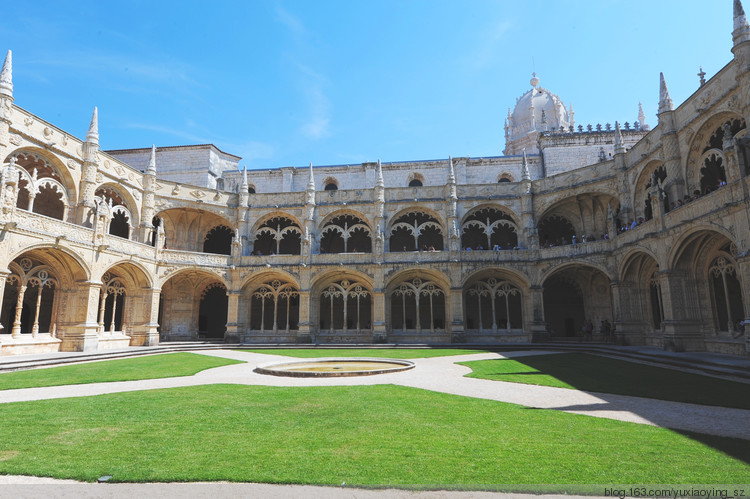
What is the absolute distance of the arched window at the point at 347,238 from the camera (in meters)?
36.0

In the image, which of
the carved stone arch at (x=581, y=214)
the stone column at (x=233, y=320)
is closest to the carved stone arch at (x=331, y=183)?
the stone column at (x=233, y=320)

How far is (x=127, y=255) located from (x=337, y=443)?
26.2 meters

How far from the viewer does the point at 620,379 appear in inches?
498

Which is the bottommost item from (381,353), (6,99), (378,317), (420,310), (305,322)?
Result: (381,353)

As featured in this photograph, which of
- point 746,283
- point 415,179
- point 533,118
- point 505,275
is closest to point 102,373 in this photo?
point 746,283

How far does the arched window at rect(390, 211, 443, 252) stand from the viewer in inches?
1352

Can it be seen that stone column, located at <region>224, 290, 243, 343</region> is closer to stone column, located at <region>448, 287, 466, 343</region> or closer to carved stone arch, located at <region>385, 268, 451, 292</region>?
Result: carved stone arch, located at <region>385, 268, 451, 292</region>

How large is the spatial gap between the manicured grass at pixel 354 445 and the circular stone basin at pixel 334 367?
4563 millimetres

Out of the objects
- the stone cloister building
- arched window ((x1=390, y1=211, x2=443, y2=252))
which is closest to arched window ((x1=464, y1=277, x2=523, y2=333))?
the stone cloister building

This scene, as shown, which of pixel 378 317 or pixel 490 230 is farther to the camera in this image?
pixel 490 230

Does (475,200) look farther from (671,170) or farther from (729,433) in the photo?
(729,433)

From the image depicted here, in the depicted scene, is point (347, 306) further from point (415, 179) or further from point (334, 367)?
point (334, 367)

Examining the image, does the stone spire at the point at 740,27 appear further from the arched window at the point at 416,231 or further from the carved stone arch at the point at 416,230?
the arched window at the point at 416,231

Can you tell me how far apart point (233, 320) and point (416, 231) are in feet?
50.9
